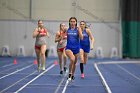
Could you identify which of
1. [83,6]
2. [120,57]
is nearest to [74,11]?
[83,6]

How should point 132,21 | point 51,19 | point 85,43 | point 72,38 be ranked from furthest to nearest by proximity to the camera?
point 51,19
point 132,21
point 85,43
point 72,38

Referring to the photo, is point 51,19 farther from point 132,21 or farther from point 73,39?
point 73,39

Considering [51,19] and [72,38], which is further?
[51,19]

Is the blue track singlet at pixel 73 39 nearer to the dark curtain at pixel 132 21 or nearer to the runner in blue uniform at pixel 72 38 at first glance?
the runner in blue uniform at pixel 72 38

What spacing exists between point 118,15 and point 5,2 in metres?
8.23

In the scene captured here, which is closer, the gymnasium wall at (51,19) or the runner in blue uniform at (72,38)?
the runner in blue uniform at (72,38)

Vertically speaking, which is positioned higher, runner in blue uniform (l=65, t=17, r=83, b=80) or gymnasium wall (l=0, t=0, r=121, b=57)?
gymnasium wall (l=0, t=0, r=121, b=57)

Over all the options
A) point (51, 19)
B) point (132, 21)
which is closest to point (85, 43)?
point (132, 21)

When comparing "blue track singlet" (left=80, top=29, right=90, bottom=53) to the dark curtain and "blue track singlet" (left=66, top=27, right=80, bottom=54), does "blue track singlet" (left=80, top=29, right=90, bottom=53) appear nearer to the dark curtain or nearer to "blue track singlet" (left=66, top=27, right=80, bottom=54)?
"blue track singlet" (left=66, top=27, right=80, bottom=54)

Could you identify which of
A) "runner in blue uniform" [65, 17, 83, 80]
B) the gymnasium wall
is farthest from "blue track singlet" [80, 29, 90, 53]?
the gymnasium wall

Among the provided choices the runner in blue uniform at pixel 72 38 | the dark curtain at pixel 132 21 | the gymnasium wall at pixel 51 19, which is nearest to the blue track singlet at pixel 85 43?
the runner in blue uniform at pixel 72 38

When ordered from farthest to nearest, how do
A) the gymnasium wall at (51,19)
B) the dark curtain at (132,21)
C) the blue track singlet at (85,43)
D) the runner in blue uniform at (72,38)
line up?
the gymnasium wall at (51,19), the dark curtain at (132,21), the blue track singlet at (85,43), the runner in blue uniform at (72,38)

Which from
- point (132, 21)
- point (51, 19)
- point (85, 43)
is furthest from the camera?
point (51, 19)

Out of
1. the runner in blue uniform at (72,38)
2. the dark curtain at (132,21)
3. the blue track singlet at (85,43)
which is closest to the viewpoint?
the runner in blue uniform at (72,38)
